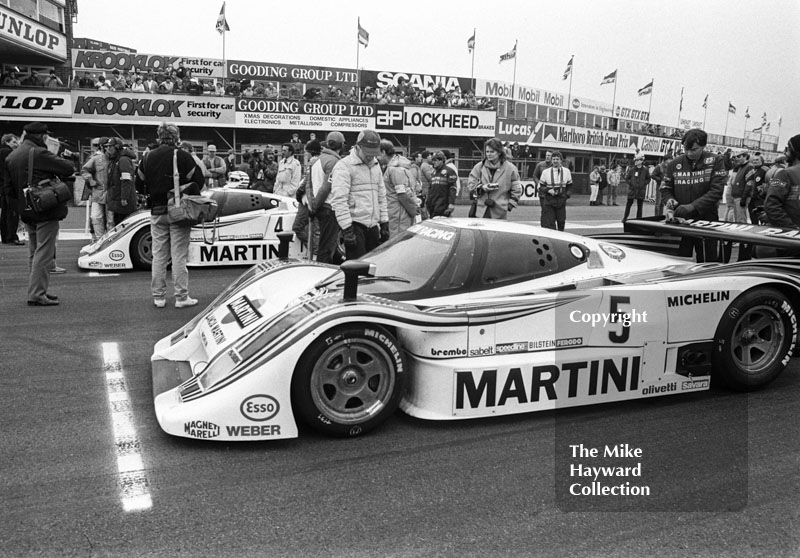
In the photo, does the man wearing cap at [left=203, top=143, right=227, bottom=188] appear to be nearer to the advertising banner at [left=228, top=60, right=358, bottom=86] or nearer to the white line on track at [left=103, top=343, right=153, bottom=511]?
the white line on track at [left=103, top=343, right=153, bottom=511]

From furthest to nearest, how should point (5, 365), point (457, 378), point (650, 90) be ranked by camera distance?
point (650, 90), point (5, 365), point (457, 378)

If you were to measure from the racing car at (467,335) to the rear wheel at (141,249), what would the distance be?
4.72 metres

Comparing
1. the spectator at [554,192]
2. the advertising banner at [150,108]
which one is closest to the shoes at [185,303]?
the spectator at [554,192]

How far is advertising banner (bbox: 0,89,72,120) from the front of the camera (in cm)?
2239

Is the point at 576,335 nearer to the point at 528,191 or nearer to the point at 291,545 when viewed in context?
the point at 291,545

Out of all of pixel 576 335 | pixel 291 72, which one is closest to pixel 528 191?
pixel 291 72

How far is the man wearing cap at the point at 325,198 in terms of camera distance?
7.70 meters

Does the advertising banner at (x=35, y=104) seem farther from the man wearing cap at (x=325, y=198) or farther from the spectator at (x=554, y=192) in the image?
the spectator at (x=554, y=192)

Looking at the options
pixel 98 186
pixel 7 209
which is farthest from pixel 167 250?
pixel 7 209

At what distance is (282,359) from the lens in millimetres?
3668

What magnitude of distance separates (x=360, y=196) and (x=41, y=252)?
3306 mm

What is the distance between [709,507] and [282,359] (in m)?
2.21

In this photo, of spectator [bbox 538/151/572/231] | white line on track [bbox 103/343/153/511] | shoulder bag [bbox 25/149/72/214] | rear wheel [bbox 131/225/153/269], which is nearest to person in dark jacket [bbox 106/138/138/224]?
rear wheel [bbox 131/225/153/269]

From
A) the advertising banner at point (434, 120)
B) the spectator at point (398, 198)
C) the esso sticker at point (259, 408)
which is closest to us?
the esso sticker at point (259, 408)
